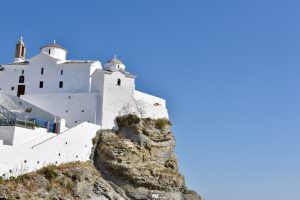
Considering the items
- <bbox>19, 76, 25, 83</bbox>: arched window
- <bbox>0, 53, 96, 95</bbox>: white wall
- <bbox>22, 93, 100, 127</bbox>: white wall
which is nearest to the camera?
<bbox>22, 93, 100, 127</bbox>: white wall

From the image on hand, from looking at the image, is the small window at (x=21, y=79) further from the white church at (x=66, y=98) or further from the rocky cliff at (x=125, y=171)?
the rocky cliff at (x=125, y=171)

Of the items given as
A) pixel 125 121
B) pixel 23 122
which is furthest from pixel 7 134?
pixel 125 121

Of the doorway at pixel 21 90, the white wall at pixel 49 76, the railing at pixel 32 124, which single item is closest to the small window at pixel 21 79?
the white wall at pixel 49 76

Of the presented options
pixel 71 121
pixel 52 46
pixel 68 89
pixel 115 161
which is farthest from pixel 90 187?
pixel 52 46

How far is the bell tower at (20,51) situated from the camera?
2133 inches

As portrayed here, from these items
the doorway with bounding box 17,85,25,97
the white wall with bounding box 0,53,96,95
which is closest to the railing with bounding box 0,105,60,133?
the white wall with bounding box 0,53,96,95

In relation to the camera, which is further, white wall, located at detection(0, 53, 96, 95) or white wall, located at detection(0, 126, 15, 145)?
white wall, located at detection(0, 53, 96, 95)

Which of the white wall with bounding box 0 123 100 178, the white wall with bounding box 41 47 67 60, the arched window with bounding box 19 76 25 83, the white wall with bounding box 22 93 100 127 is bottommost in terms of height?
the white wall with bounding box 0 123 100 178

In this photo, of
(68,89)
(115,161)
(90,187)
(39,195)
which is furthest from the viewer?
(68,89)

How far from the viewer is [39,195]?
122 ft

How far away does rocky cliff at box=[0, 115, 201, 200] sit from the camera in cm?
3994

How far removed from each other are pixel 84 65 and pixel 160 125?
974 centimetres

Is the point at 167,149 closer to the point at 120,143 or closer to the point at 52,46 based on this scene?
the point at 120,143

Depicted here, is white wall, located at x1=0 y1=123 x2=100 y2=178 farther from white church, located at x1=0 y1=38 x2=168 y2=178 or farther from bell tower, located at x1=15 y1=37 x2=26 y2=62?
bell tower, located at x1=15 y1=37 x2=26 y2=62
